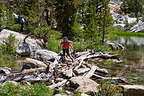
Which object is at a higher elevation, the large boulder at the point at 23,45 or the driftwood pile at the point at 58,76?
the large boulder at the point at 23,45

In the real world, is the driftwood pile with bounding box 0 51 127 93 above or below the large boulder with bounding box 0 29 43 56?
below

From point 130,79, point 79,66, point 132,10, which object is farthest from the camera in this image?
point 132,10

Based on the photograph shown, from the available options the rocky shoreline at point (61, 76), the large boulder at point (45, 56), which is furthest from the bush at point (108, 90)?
the large boulder at point (45, 56)

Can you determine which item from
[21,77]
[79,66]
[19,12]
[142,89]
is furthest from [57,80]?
[19,12]

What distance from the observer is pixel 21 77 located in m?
10.5

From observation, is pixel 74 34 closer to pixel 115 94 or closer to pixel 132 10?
pixel 115 94

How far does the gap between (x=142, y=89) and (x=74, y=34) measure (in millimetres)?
23326

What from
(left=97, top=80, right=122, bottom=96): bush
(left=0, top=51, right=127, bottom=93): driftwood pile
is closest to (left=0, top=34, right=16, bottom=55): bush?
(left=0, top=51, right=127, bottom=93): driftwood pile

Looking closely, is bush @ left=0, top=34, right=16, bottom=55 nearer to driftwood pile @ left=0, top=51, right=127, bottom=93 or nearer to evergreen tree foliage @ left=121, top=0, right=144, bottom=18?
driftwood pile @ left=0, top=51, right=127, bottom=93

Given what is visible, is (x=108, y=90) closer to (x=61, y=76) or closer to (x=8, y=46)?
(x=61, y=76)

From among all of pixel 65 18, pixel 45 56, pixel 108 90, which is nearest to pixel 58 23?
pixel 65 18

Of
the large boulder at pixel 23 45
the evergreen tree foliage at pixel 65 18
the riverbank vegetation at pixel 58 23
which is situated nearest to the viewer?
the large boulder at pixel 23 45

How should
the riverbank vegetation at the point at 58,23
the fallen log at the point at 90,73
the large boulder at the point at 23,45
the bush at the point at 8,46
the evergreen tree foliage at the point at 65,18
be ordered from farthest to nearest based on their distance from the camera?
the evergreen tree foliage at the point at 65,18, the riverbank vegetation at the point at 58,23, the large boulder at the point at 23,45, the bush at the point at 8,46, the fallen log at the point at 90,73

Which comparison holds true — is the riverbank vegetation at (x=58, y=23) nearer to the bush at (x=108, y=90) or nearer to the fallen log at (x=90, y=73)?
the fallen log at (x=90, y=73)
